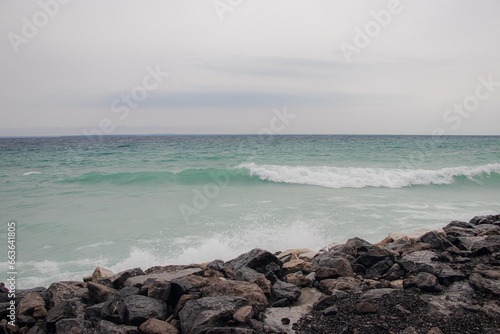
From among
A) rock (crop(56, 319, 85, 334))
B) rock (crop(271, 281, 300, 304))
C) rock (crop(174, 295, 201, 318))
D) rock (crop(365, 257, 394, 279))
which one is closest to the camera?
rock (crop(56, 319, 85, 334))

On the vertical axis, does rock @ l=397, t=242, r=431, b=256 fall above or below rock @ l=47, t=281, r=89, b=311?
above

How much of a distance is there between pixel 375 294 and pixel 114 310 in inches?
108

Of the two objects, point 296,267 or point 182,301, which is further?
point 296,267

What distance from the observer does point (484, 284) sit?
11.6ft

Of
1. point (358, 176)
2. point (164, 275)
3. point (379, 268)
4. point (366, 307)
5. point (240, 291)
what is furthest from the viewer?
point (358, 176)

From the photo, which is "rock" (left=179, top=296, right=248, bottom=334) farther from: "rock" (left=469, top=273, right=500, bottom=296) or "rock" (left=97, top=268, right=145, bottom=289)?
"rock" (left=469, top=273, right=500, bottom=296)

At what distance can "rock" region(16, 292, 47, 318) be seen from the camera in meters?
3.68

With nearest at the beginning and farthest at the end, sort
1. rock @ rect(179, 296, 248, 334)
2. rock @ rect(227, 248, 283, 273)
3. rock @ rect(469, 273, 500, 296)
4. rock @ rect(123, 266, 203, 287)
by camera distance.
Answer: rock @ rect(179, 296, 248, 334) < rock @ rect(469, 273, 500, 296) < rock @ rect(123, 266, 203, 287) < rock @ rect(227, 248, 283, 273)

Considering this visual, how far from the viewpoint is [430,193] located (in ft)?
48.1

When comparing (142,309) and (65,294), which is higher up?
(142,309)

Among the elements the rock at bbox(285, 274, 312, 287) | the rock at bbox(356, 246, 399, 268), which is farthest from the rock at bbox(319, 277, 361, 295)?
the rock at bbox(356, 246, 399, 268)

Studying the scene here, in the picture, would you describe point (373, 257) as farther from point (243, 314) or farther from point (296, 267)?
point (243, 314)

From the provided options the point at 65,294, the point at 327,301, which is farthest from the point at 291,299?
the point at 65,294

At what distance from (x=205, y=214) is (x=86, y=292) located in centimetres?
626
